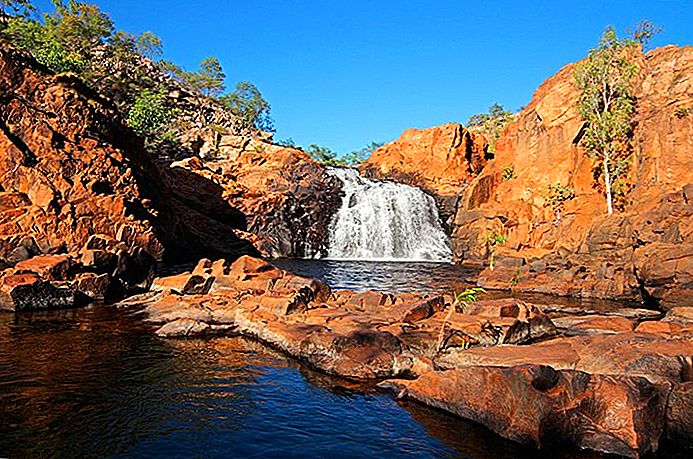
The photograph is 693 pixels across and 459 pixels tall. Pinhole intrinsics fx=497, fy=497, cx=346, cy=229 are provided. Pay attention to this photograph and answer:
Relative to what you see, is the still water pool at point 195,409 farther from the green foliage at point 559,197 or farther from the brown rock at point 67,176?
the green foliage at point 559,197

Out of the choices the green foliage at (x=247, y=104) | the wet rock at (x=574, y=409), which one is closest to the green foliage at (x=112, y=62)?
the green foliage at (x=247, y=104)

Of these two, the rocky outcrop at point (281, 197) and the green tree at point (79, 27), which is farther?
the green tree at point (79, 27)

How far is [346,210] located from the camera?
50812 millimetres

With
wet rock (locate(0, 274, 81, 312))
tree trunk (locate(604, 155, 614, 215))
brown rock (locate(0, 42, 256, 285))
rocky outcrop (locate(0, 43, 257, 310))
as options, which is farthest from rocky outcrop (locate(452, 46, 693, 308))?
wet rock (locate(0, 274, 81, 312))

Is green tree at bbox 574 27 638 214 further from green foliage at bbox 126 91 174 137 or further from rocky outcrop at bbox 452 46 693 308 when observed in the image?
green foliage at bbox 126 91 174 137

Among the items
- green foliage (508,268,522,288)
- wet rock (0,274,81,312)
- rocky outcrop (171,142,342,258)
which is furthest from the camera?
rocky outcrop (171,142,342,258)

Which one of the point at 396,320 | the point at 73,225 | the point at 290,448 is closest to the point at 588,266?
the point at 396,320

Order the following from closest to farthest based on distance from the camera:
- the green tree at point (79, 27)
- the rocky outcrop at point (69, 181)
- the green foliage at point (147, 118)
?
the rocky outcrop at point (69, 181), the green foliage at point (147, 118), the green tree at point (79, 27)

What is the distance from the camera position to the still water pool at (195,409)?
25.0 feet

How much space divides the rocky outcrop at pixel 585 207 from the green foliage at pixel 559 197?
0.26m

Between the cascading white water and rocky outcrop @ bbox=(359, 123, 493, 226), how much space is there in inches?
217

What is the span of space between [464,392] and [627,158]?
3640 centimetres

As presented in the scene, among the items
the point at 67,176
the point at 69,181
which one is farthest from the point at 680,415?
the point at 67,176

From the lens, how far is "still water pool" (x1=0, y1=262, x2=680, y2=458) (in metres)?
7.62
